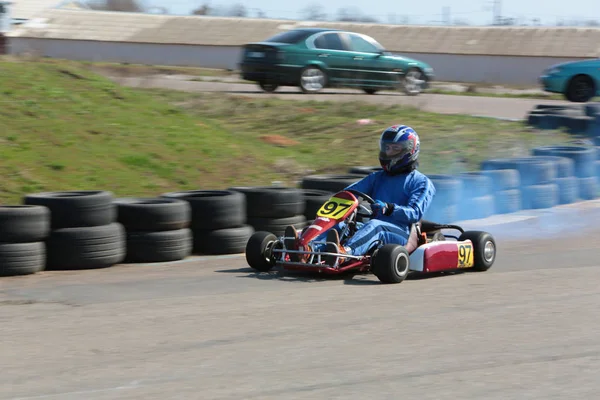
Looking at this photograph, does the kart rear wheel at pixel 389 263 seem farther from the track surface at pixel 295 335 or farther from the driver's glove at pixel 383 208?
the driver's glove at pixel 383 208

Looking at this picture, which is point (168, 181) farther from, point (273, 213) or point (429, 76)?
point (429, 76)

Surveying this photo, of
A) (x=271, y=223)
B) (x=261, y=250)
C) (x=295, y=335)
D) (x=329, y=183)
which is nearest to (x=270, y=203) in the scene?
(x=271, y=223)

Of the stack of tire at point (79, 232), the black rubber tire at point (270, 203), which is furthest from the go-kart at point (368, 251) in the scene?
the stack of tire at point (79, 232)

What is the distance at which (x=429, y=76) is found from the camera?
73.8 ft

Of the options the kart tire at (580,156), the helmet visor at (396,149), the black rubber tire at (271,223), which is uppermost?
the helmet visor at (396,149)

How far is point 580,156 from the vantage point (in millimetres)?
13297

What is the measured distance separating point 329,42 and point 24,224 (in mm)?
13692

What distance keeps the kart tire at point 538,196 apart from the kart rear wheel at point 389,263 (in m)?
5.20

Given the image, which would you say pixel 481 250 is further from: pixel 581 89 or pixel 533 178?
pixel 581 89

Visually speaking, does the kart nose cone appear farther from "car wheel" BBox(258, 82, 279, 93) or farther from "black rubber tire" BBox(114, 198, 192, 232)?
"car wheel" BBox(258, 82, 279, 93)

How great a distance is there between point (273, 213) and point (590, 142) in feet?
25.7

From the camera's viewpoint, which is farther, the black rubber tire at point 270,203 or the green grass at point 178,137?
the green grass at point 178,137

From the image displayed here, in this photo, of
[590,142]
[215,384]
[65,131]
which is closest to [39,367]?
[215,384]

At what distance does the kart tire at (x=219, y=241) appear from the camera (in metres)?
9.02
